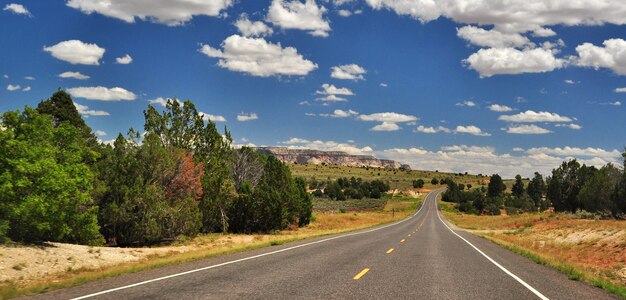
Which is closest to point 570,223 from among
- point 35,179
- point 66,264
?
point 66,264

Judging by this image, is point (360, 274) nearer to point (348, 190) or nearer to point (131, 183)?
point (131, 183)

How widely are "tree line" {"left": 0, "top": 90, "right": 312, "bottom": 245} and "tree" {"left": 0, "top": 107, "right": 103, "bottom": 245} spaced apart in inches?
1.6

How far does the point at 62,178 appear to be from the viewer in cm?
1994

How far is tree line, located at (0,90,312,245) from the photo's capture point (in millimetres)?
Result: 19156

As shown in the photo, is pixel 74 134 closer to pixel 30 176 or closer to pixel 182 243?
pixel 30 176

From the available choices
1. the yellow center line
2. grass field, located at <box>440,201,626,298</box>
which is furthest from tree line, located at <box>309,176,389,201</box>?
the yellow center line

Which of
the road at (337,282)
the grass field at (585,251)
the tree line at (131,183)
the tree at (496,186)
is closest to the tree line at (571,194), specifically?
the tree at (496,186)

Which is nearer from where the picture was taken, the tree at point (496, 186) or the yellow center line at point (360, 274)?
the yellow center line at point (360, 274)

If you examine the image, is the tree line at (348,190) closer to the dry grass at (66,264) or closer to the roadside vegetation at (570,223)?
the roadside vegetation at (570,223)

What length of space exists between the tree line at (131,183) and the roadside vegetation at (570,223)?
63.9ft

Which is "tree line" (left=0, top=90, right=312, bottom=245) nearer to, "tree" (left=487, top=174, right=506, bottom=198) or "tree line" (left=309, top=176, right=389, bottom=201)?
"tree line" (left=309, top=176, right=389, bottom=201)

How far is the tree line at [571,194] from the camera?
62.5 meters

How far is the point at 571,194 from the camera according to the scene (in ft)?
310

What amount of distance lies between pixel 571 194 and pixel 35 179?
324 feet
